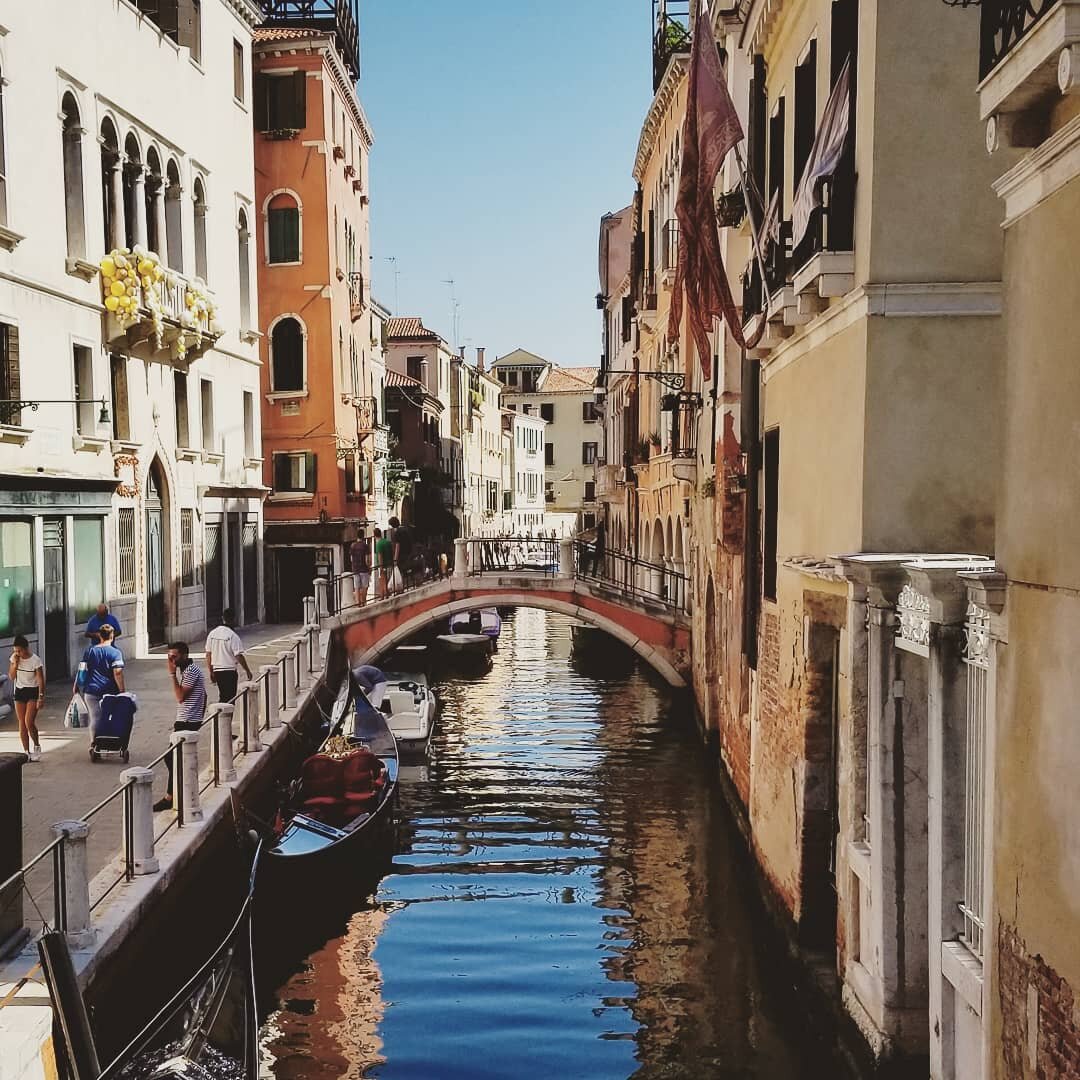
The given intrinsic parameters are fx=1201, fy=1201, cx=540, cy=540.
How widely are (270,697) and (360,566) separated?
1061cm

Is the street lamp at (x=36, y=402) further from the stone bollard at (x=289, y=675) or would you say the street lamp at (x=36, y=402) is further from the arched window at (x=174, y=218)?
the arched window at (x=174, y=218)

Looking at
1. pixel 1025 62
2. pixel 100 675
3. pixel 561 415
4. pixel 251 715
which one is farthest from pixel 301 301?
pixel 561 415

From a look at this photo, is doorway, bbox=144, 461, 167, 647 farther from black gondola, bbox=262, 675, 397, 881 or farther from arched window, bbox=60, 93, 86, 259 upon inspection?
black gondola, bbox=262, 675, 397, 881

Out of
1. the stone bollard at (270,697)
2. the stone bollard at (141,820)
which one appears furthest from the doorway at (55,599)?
the stone bollard at (141,820)

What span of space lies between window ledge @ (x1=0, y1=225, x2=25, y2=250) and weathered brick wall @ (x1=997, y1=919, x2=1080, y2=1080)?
11654mm

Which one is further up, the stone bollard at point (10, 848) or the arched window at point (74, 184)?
the arched window at point (74, 184)

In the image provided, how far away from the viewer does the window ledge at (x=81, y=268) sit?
46.0 ft

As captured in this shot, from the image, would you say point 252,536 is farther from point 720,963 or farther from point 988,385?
point 988,385

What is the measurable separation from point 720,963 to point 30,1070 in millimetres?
4964

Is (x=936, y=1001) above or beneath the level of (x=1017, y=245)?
beneath

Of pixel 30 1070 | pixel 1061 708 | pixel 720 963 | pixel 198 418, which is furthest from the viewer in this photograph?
pixel 198 418

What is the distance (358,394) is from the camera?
27.1 m

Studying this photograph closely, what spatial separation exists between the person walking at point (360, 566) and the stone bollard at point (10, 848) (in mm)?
13952

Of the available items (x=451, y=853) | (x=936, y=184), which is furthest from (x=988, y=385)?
(x=451, y=853)
